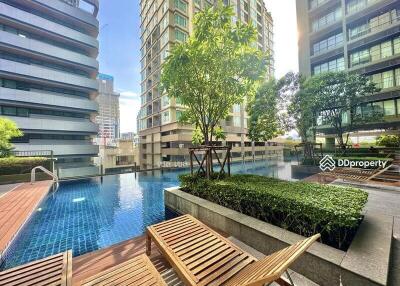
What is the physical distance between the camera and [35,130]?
26.8 m

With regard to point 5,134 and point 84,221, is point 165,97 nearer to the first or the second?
point 5,134

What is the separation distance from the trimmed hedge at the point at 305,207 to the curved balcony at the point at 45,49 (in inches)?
1312

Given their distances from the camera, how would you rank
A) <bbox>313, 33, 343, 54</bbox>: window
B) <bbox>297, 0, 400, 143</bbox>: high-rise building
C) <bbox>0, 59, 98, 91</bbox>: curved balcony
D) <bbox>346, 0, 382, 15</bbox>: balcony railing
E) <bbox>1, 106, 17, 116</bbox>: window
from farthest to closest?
1. <bbox>313, 33, 343, 54</bbox>: window
2. <bbox>1, 106, 17, 116</bbox>: window
3. <bbox>0, 59, 98, 91</bbox>: curved balcony
4. <bbox>346, 0, 382, 15</bbox>: balcony railing
5. <bbox>297, 0, 400, 143</bbox>: high-rise building

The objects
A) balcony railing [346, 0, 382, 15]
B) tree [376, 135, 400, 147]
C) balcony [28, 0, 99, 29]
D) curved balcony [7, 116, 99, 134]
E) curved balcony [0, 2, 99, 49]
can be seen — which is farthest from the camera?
balcony [28, 0, 99, 29]

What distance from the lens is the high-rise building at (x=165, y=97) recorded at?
110 feet

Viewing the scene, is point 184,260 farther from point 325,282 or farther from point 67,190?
point 67,190

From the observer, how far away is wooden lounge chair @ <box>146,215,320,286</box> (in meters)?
2.43

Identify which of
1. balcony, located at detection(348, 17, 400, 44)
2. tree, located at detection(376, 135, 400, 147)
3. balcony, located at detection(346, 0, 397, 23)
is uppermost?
balcony, located at detection(346, 0, 397, 23)

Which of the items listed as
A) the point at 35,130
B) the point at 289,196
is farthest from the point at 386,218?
the point at 35,130

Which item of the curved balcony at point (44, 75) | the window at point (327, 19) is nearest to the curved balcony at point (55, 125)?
the curved balcony at point (44, 75)

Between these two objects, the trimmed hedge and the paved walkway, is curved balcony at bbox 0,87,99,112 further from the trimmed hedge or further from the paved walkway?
the paved walkway

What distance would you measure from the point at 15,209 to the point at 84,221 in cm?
313

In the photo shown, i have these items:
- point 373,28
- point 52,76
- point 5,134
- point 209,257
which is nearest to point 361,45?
point 373,28

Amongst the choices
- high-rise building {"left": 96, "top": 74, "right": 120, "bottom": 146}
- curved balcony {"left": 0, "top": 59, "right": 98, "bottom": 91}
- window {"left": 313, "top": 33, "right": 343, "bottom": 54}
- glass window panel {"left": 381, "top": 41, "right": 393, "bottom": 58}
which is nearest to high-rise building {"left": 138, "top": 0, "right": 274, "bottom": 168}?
window {"left": 313, "top": 33, "right": 343, "bottom": 54}
